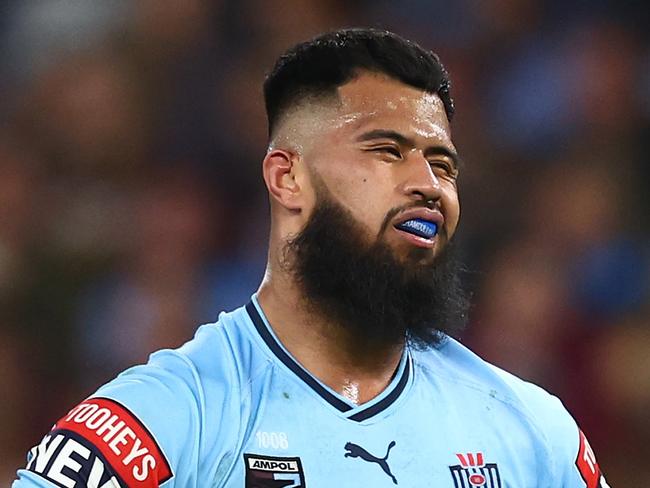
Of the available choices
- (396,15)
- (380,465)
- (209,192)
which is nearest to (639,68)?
(396,15)

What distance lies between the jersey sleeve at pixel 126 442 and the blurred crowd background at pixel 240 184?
2.53m

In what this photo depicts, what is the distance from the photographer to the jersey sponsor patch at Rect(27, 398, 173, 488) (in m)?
2.31

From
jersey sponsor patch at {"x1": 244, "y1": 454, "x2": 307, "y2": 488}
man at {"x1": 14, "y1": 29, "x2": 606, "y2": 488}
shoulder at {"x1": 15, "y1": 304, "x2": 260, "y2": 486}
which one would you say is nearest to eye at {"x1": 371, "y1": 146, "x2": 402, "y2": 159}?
man at {"x1": 14, "y1": 29, "x2": 606, "y2": 488}

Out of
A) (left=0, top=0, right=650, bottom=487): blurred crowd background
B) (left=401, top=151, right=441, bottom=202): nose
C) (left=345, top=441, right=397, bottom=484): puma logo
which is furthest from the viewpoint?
(left=0, top=0, right=650, bottom=487): blurred crowd background

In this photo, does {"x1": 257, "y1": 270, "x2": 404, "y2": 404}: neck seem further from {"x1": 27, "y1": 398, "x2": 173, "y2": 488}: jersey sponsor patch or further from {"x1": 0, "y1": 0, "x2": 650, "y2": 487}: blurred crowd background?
{"x1": 0, "y1": 0, "x2": 650, "y2": 487}: blurred crowd background

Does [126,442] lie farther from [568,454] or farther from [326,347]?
[568,454]

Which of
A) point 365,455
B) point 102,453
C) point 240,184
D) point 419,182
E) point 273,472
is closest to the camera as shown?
point 102,453

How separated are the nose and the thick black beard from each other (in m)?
0.14

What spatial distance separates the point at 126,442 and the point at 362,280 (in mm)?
718

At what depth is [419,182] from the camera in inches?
106

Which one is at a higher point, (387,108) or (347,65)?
(347,65)

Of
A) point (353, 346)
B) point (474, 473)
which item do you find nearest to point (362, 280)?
point (353, 346)

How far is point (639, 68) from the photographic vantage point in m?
5.89

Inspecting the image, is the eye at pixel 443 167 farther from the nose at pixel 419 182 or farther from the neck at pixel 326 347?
the neck at pixel 326 347
